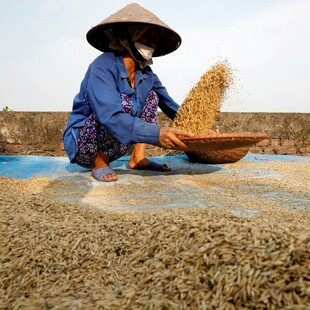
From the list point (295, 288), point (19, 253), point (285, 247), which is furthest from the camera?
point (19, 253)

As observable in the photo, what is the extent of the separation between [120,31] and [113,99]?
62cm

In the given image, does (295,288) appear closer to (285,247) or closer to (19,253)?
(285,247)

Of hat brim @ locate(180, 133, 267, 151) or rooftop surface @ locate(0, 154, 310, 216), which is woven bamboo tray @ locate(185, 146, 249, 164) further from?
hat brim @ locate(180, 133, 267, 151)

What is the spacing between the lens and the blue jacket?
2.83 meters

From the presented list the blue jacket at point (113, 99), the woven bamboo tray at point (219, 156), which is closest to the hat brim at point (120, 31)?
the blue jacket at point (113, 99)

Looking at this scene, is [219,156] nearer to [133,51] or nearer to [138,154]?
[138,154]

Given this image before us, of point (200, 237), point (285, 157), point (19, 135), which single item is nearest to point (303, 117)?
point (285, 157)

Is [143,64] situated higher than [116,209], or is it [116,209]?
[143,64]

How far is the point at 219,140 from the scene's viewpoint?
2816mm

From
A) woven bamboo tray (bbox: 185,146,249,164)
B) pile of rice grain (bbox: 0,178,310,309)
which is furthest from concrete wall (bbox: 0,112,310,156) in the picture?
pile of rice grain (bbox: 0,178,310,309)

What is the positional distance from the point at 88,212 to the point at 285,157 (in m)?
3.12

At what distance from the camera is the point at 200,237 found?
1.33 m

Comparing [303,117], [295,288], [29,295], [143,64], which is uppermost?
[143,64]

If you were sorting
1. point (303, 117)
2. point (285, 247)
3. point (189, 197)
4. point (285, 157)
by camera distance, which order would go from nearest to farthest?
1. point (285, 247)
2. point (189, 197)
3. point (285, 157)
4. point (303, 117)
